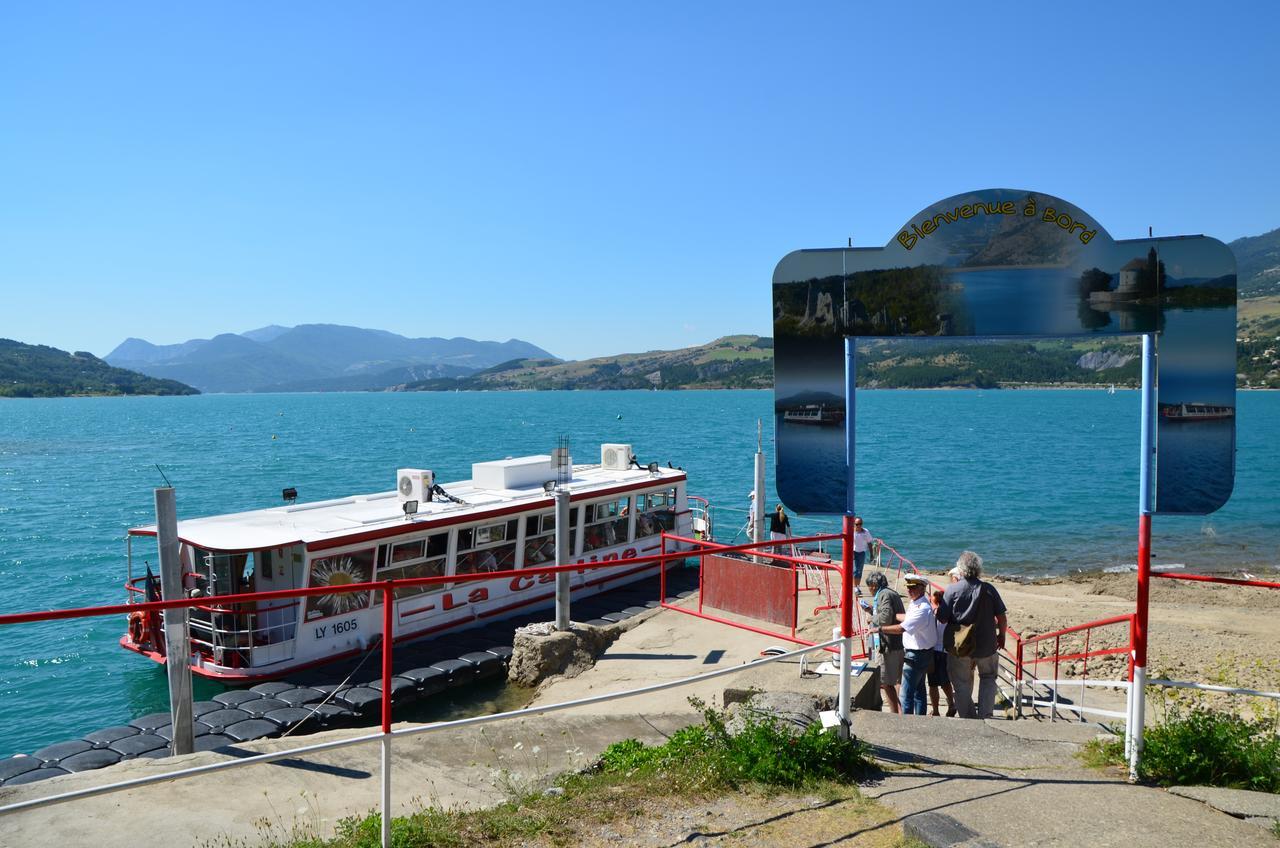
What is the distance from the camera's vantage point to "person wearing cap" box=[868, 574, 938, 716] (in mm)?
9016

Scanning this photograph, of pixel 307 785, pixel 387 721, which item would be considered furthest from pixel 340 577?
pixel 387 721

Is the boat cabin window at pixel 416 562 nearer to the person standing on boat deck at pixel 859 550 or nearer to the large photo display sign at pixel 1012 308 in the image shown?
the person standing on boat deck at pixel 859 550

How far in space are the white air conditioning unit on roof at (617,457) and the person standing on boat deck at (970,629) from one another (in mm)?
15854

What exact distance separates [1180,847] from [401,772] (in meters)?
6.40

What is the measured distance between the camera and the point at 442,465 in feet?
223

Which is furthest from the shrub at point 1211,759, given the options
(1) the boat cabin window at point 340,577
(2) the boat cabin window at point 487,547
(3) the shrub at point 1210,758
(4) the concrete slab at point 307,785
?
(2) the boat cabin window at point 487,547

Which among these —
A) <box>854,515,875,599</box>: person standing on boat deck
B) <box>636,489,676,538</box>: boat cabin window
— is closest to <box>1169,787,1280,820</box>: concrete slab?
<box>854,515,875,599</box>: person standing on boat deck

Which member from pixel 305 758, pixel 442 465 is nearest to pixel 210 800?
pixel 305 758

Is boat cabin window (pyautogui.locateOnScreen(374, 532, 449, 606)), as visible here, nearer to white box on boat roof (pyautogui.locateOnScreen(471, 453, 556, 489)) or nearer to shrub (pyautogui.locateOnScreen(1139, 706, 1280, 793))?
white box on boat roof (pyautogui.locateOnScreen(471, 453, 556, 489))

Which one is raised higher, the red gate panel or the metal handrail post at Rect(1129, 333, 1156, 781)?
the metal handrail post at Rect(1129, 333, 1156, 781)

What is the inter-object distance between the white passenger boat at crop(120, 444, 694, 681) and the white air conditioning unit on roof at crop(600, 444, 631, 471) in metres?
2.21

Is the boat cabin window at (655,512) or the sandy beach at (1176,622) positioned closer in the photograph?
the sandy beach at (1176,622)

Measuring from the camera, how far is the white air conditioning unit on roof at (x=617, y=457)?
985 inches

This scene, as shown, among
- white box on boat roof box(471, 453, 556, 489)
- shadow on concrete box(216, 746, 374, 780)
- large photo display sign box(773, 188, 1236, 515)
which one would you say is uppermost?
large photo display sign box(773, 188, 1236, 515)
